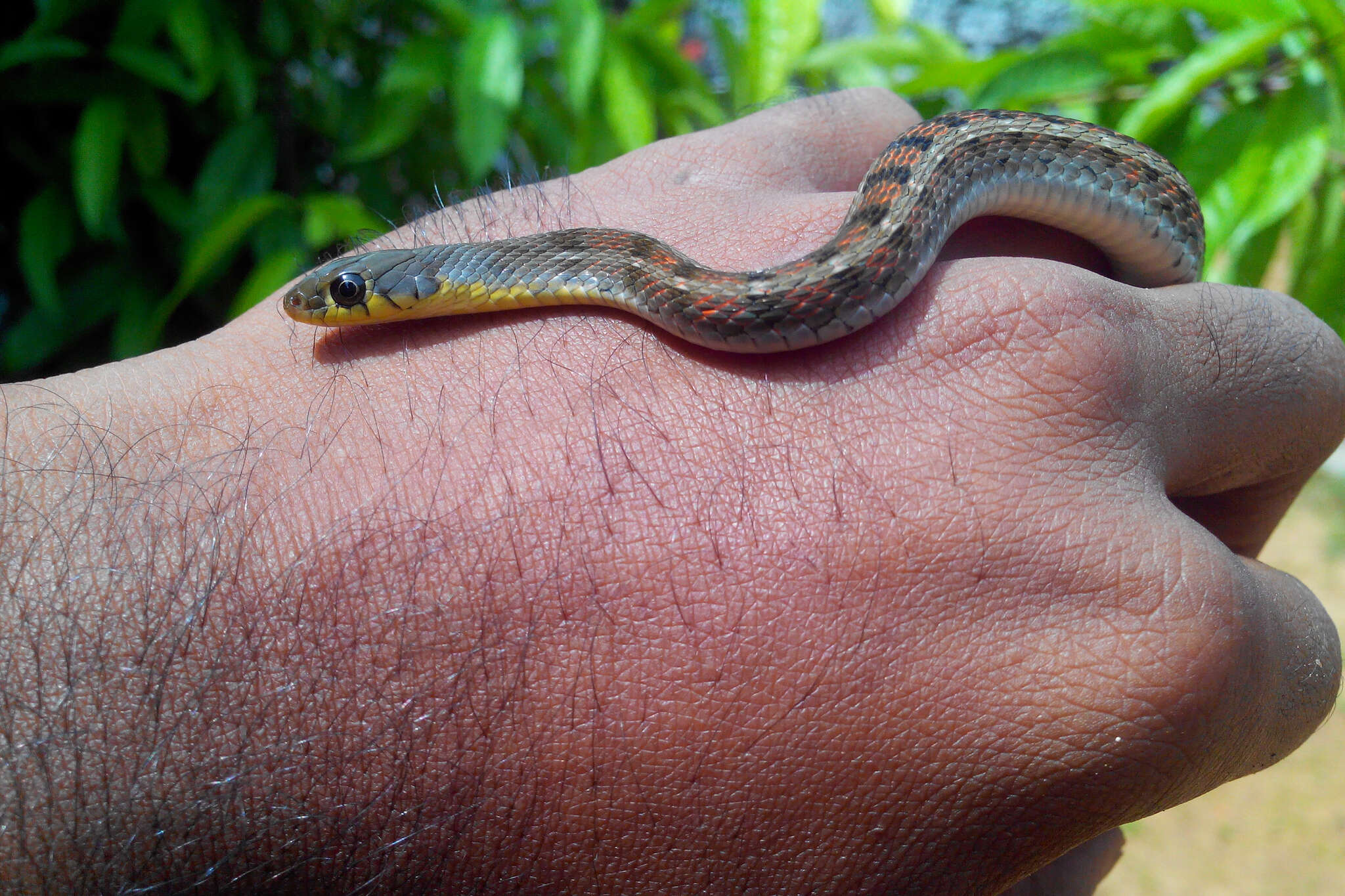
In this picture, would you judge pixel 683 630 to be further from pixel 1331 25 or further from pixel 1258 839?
pixel 1258 839

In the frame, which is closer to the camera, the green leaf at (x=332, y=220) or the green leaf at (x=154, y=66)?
the green leaf at (x=154, y=66)

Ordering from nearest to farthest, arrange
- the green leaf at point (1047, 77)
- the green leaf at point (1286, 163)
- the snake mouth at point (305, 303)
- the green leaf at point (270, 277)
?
the snake mouth at point (305, 303), the green leaf at point (1286, 163), the green leaf at point (1047, 77), the green leaf at point (270, 277)

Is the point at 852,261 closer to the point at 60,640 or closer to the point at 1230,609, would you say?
the point at 1230,609

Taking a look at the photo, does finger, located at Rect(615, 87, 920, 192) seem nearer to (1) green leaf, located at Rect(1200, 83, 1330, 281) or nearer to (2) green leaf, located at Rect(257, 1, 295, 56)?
(1) green leaf, located at Rect(1200, 83, 1330, 281)

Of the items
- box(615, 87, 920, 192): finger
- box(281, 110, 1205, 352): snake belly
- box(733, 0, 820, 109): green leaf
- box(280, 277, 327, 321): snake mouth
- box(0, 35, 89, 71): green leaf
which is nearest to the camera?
box(281, 110, 1205, 352): snake belly

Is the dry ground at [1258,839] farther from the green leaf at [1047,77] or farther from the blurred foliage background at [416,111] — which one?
the green leaf at [1047,77]

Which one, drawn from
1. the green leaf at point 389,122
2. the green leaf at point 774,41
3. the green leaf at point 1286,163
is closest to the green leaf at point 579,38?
the green leaf at point 389,122

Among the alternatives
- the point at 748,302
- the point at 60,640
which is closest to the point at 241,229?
the point at 60,640

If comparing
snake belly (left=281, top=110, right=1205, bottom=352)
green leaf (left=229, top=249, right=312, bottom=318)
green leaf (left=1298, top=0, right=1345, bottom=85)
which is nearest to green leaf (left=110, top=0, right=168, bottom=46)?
green leaf (left=229, top=249, right=312, bottom=318)
